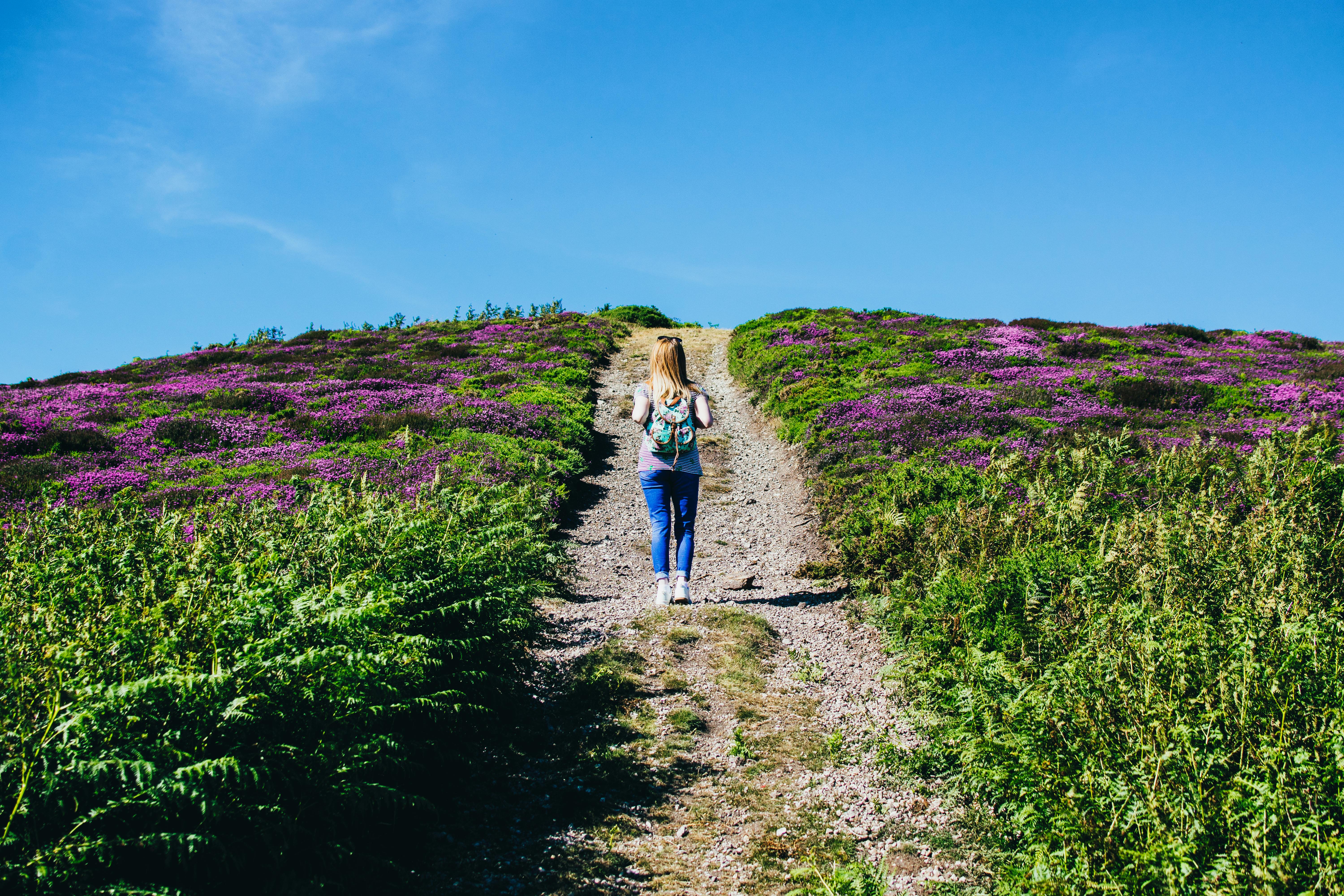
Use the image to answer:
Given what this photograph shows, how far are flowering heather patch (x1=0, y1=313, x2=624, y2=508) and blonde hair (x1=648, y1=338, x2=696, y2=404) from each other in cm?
285

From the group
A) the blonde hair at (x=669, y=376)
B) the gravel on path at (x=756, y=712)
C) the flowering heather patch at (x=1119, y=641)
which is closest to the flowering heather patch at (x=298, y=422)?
the blonde hair at (x=669, y=376)

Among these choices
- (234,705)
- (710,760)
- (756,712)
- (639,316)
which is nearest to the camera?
(234,705)

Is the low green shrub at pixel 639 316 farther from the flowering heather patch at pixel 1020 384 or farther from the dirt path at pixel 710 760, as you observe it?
the dirt path at pixel 710 760

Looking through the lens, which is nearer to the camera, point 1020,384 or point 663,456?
point 663,456

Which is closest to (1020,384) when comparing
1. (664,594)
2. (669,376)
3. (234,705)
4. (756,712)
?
(669,376)

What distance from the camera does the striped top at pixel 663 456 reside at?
8.66m

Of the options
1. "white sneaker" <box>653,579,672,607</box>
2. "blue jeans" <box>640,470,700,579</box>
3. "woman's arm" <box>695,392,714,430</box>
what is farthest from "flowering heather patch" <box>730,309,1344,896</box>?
"woman's arm" <box>695,392,714,430</box>

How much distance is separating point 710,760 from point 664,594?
133 inches

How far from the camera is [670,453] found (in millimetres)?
8672

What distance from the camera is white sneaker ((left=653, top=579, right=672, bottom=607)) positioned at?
9039 mm

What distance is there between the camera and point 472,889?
4.22 meters

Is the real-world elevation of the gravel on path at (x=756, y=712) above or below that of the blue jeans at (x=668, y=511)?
below

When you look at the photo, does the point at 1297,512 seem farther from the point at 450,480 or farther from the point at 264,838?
the point at 450,480

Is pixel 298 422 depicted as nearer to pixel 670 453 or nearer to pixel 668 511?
pixel 668 511
